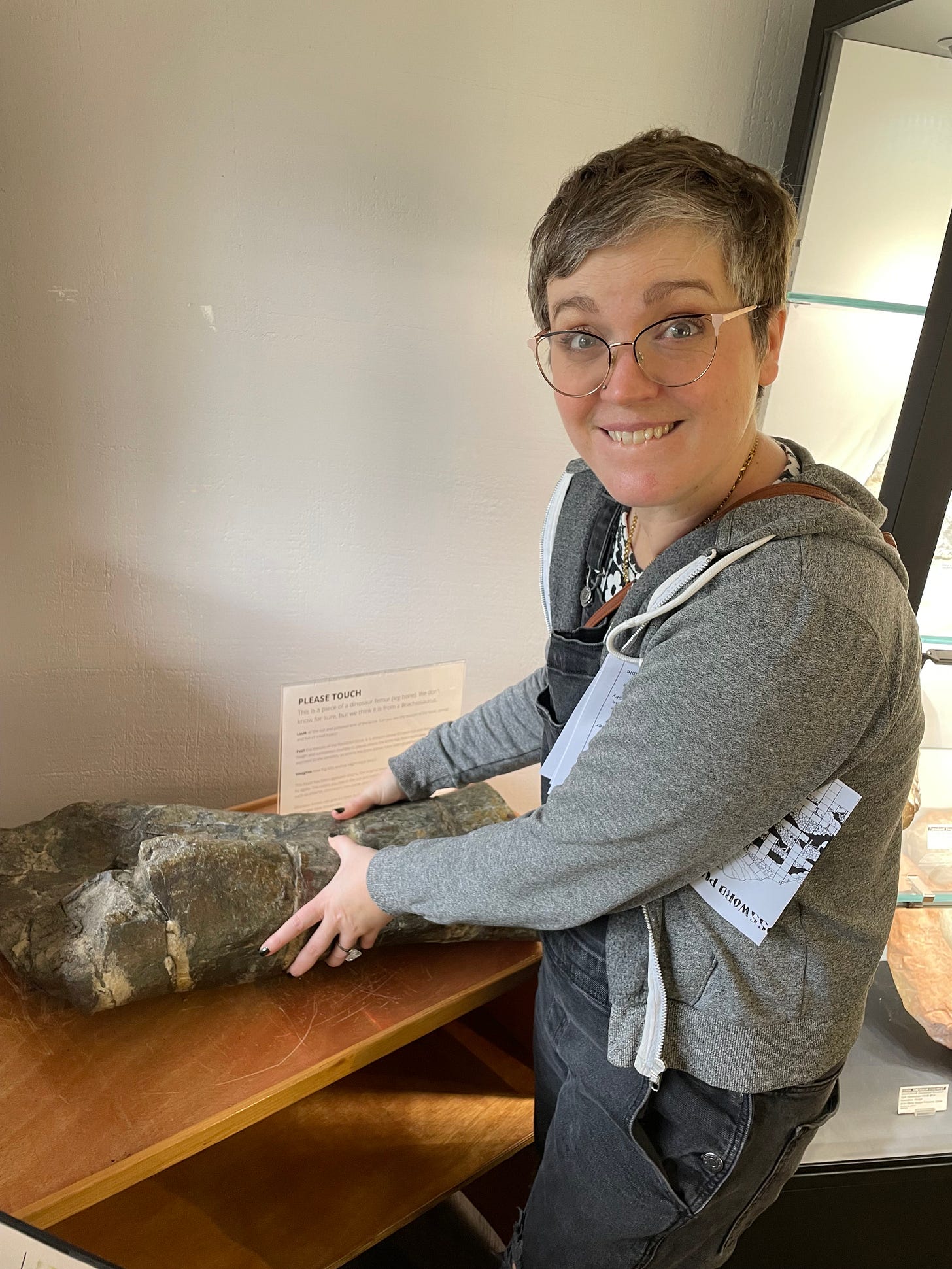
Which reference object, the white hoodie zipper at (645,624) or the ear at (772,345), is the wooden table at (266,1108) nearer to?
the white hoodie zipper at (645,624)

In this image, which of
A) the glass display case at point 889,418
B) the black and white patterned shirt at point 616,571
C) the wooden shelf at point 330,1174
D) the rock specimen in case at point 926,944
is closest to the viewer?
the black and white patterned shirt at point 616,571

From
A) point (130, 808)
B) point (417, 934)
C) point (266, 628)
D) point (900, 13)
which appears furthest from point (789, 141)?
point (130, 808)

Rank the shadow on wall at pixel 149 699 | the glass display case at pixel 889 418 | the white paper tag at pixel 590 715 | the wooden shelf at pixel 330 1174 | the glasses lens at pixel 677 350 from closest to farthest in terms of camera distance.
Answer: the glasses lens at pixel 677 350 < the white paper tag at pixel 590 715 < the wooden shelf at pixel 330 1174 < the glass display case at pixel 889 418 < the shadow on wall at pixel 149 699

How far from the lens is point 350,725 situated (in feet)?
5.03

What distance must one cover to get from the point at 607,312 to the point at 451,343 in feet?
2.45

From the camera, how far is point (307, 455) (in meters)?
1.49

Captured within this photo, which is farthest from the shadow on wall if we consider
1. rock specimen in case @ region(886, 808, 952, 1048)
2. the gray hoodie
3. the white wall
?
rock specimen in case @ region(886, 808, 952, 1048)

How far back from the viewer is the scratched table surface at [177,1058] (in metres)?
0.90

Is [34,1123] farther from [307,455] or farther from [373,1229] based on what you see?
[307,455]

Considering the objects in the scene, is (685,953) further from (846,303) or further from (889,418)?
(846,303)

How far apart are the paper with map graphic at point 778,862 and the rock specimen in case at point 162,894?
40 centimetres

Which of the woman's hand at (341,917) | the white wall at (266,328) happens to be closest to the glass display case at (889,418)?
the white wall at (266,328)

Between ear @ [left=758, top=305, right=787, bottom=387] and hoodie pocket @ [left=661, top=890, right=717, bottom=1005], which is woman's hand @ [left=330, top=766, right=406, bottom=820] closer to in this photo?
hoodie pocket @ [left=661, top=890, right=717, bottom=1005]

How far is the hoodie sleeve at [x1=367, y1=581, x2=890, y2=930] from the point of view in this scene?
28.2 inches
